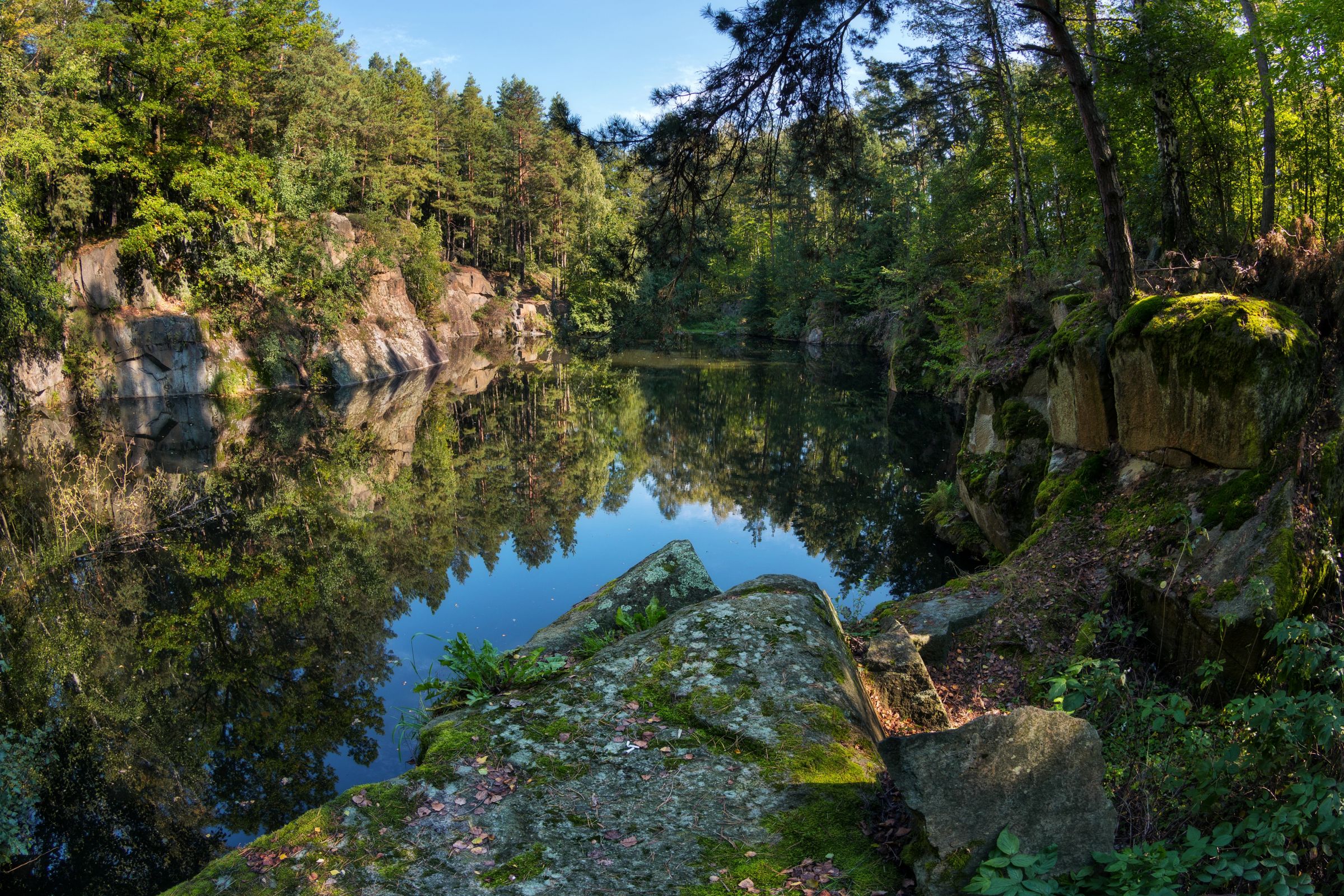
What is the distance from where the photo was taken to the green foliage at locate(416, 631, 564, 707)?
4.91 m

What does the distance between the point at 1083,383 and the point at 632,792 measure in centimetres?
748

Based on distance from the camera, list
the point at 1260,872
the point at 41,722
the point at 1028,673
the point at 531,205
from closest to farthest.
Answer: the point at 1260,872 → the point at 1028,673 → the point at 41,722 → the point at 531,205

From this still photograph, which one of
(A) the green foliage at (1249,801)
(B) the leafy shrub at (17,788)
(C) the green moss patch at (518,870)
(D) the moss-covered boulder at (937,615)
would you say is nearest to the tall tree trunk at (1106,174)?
(D) the moss-covered boulder at (937,615)

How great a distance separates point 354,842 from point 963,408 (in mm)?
24519

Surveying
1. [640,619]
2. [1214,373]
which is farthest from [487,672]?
[1214,373]

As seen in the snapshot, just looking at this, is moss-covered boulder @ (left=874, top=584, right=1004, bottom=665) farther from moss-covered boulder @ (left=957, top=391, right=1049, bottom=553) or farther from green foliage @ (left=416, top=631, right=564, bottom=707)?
green foliage @ (left=416, top=631, right=564, bottom=707)

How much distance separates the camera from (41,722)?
7.39 meters

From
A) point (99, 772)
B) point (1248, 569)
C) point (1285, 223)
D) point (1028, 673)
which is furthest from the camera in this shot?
point (1285, 223)

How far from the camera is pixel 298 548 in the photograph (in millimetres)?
12781

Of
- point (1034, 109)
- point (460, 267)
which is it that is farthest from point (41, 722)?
point (460, 267)

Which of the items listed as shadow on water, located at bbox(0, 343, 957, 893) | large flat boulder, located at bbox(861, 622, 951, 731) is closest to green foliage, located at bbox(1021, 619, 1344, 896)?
large flat boulder, located at bbox(861, 622, 951, 731)

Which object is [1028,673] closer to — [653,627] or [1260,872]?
[653,627]

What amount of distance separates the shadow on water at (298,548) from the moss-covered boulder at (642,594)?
2544 millimetres

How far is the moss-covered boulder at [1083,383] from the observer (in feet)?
27.8
